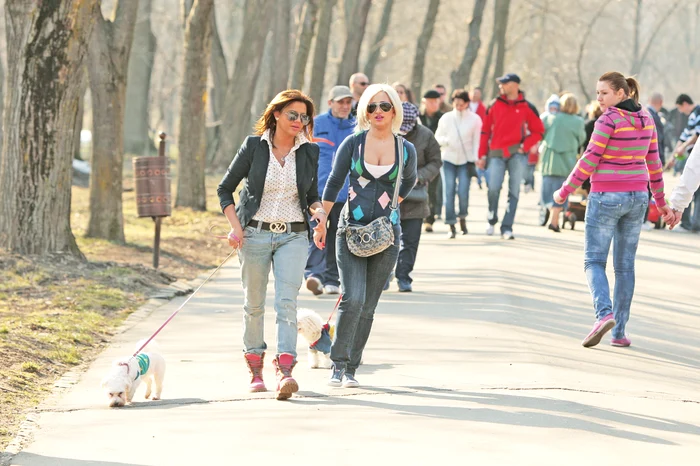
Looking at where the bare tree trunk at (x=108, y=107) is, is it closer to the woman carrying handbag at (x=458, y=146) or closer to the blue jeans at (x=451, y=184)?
the woman carrying handbag at (x=458, y=146)

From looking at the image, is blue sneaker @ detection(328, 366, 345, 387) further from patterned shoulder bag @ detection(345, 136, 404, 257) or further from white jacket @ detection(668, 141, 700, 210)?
white jacket @ detection(668, 141, 700, 210)

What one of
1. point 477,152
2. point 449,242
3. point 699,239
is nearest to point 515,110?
point 477,152

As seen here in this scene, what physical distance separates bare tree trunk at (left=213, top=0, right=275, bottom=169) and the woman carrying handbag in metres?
14.3

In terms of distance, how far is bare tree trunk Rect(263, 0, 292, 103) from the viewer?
→ 109 ft

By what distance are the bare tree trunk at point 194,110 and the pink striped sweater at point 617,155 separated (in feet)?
39.3

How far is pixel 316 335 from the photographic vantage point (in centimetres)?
884

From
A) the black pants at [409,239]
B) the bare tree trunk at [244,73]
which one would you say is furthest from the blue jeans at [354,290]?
the bare tree trunk at [244,73]

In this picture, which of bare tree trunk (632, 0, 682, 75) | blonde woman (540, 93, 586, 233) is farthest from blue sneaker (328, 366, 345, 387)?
bare tree trunk (632, 0, 682, 75)

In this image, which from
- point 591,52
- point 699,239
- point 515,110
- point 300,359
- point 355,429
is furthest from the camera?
point 591,52

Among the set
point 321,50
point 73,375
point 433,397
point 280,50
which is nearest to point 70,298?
point 73,375

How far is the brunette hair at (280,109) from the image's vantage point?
7977mm

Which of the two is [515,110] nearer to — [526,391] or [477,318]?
[477,318]

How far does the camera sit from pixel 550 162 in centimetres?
1994

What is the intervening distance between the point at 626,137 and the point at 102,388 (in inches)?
160
